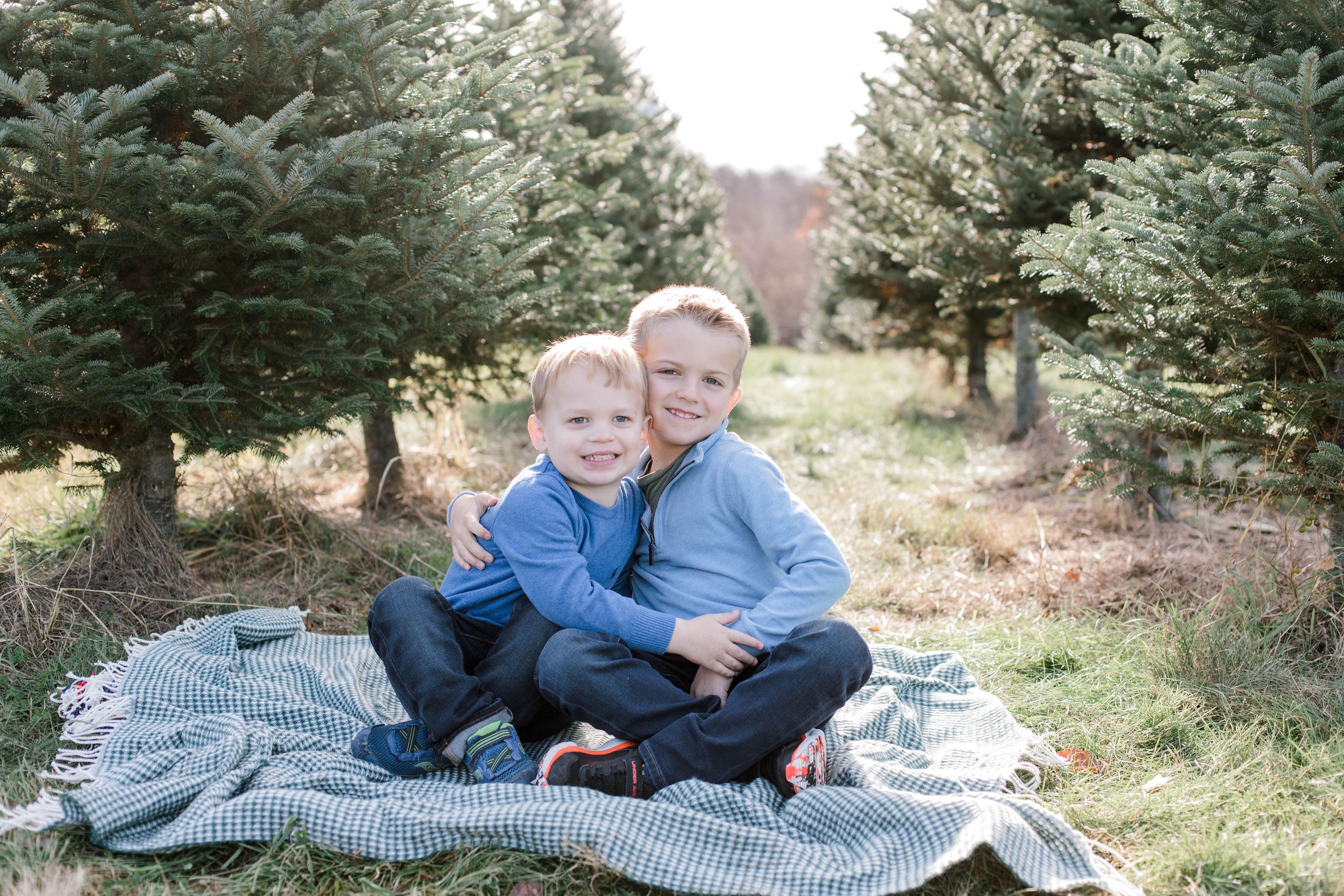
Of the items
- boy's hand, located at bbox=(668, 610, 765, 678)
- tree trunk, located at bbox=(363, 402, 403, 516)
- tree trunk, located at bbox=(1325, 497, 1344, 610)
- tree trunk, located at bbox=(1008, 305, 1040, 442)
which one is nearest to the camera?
boy's hand, located at bbox=(668, 610, 765, 678)

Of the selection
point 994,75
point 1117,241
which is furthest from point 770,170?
point 1117,241

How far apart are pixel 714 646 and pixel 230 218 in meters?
1.97

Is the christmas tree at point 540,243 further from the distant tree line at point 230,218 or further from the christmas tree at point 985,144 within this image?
the christmas tree at point 985,144

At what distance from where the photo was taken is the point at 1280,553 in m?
3.15

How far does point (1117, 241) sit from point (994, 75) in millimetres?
2836

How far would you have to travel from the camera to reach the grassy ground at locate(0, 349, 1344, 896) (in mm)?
1888

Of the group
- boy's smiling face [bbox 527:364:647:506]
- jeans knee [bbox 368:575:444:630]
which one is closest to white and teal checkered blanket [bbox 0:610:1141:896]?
jeans knee [bbox 368:575:444:630]

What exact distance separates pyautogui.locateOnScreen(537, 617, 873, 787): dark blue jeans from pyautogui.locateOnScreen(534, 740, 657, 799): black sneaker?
0.03m

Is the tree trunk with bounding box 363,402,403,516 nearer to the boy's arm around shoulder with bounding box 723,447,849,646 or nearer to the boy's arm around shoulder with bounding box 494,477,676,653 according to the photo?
the boy's arm around shoulder with bounding box 494,477,676,653

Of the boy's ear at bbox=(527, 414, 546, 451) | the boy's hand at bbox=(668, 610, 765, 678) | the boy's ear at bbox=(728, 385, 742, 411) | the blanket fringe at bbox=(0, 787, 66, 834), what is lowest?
the blanket fringe at bbox=(0, 787, 66, 834)

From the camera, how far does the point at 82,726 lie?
7.80ft

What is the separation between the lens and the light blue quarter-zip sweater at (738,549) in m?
2.26

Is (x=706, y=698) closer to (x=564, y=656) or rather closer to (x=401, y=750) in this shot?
(x=564, y=656)

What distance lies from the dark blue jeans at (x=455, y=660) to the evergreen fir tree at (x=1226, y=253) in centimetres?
224
